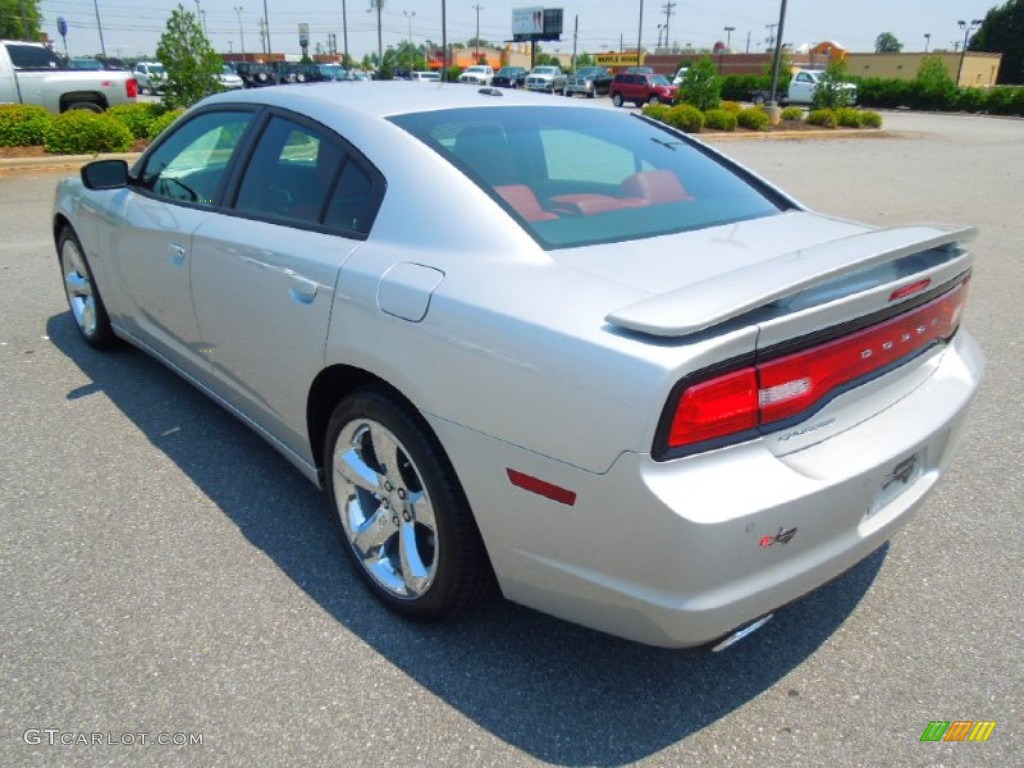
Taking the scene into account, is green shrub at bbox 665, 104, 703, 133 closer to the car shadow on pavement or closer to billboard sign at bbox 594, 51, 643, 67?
the car shadow on pavement

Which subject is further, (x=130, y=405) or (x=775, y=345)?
(x=130, y=405)

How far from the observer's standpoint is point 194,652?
7.93ft

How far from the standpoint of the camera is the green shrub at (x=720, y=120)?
75.3 ft

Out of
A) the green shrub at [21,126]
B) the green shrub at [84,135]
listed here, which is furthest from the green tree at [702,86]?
the green shrub at [21,126]

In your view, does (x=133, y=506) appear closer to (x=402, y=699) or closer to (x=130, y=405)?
(x=130, y=405)

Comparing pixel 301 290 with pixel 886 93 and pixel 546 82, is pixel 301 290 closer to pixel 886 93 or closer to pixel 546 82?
pixel 546 82

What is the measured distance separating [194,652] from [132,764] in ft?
1.35

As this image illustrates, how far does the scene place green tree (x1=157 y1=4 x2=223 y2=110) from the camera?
15.9 meters

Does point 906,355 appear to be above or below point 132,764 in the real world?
above

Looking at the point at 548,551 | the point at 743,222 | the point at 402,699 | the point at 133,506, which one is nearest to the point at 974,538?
the point at 743,222

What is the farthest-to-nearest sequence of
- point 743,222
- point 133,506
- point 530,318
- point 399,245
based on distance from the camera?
1. point 133,506
2. point 743,222
3. point 399,245
4. point 530,318

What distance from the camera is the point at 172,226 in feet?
11.4

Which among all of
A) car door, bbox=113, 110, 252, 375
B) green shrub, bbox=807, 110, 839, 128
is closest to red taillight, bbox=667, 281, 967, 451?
car door, bbox=113, 110, 252, 375

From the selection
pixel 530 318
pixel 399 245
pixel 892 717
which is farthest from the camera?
pixel 399 245
